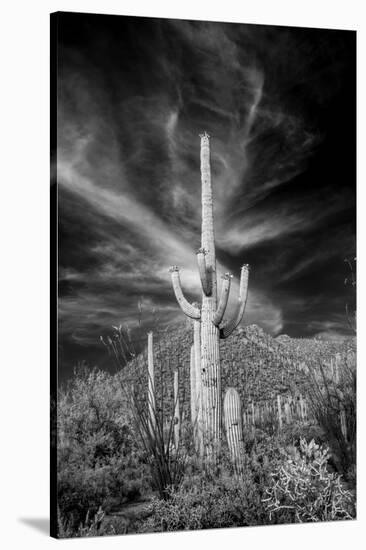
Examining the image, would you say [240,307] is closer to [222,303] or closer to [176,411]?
[222,303]

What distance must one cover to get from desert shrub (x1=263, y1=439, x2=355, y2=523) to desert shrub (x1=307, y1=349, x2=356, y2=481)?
19 centimetres

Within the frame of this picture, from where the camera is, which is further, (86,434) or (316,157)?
(316,157)

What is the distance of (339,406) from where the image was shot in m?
12.6

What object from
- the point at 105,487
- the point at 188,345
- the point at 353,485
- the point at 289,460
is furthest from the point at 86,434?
the point at 353,485

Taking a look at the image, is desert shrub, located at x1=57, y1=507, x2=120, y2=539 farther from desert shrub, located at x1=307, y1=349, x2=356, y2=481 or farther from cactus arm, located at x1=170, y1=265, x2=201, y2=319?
desert shrub, located at x1=307, y1=349, x2=356, y2=481

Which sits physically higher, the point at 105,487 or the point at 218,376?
the point at 218,376

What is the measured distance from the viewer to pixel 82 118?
36.7 ft

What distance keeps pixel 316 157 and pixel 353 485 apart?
3729 millimetres

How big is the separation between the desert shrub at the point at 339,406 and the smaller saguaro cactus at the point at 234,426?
1049mm

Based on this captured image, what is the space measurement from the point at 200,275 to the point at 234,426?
1.66 m

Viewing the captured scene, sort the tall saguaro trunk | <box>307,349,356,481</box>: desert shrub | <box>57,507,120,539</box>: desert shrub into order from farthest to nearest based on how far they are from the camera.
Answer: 1. <box>307,349,356,481</box>: desert shrub
2. the tall saguaro trunk
3. <box>57,507,120,539</box>: desert shrub

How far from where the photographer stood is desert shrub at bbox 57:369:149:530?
10883 millimetres

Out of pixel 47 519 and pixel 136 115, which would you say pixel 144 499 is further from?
pixel 136 115

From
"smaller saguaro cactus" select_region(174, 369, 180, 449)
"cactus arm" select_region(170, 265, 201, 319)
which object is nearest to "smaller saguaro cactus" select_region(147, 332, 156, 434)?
"smaller saguaro cactus" select_region(174, 369, 180, 449)
